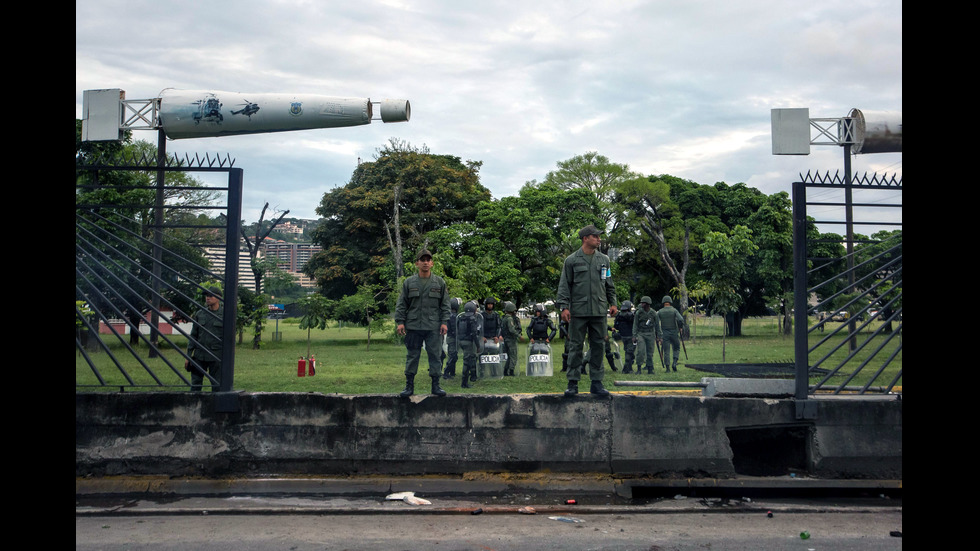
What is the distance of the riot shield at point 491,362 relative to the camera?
1480 centimetres

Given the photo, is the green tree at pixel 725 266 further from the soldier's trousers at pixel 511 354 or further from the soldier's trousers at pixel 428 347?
the soldier's trousers at pixel 428 347

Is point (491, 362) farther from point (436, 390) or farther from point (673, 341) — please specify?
point (436, 390)

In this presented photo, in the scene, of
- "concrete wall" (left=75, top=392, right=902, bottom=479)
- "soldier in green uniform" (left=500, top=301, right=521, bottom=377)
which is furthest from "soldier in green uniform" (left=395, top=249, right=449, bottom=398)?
"soldier in green uniform" (left=500, top=301, right=521, bottom=377)

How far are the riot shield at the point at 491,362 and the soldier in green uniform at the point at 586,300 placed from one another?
25.7ft

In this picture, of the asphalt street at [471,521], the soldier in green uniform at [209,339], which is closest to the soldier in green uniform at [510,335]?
the soldier in green uniform at [209,339]

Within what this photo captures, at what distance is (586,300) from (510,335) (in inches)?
348

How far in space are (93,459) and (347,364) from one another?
13496mm

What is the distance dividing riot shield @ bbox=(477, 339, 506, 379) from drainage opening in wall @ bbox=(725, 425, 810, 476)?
833 centimetres

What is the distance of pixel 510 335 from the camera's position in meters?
15.5

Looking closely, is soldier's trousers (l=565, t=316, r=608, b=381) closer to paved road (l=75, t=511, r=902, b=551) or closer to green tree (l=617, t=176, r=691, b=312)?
paved road (l=75, t=511, r=902, b=551)

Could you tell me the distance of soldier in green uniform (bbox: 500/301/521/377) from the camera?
15.5 metres

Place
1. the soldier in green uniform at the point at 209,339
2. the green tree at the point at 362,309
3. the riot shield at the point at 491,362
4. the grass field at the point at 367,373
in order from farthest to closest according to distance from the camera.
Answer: the green tree at the point at 362,309
the riot shield at the point at 491,362
the grass field at the point at 367,373
the soldier in green uniform at the point at 209,339
